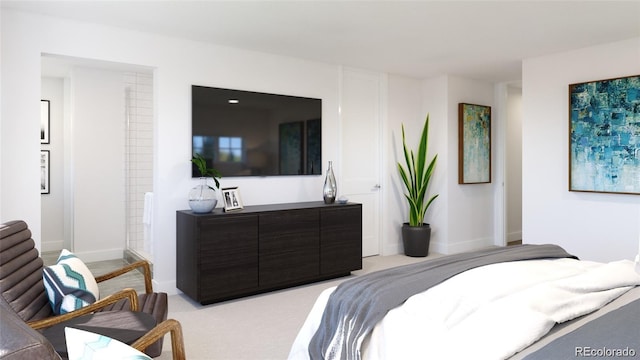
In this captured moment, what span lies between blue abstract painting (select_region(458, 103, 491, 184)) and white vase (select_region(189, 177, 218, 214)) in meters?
A: 3.43

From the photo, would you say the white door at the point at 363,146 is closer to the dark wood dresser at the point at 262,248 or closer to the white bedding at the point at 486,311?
the dark wood dresser at the point at 262,248

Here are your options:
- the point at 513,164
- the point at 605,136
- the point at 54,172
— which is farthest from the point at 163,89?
the point at 513,164

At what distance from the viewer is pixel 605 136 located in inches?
167

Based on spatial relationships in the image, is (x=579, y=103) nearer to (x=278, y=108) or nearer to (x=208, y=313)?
(x=278, y=108)

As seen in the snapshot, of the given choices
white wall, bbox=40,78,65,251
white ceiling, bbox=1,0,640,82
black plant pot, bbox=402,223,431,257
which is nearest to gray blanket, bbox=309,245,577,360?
white ceiling, bbox=1,0,640,82

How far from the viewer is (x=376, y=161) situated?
5551mm

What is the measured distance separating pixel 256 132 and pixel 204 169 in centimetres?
76

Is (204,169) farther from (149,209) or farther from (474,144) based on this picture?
(474,144)

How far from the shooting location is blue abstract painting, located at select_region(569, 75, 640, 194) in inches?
161

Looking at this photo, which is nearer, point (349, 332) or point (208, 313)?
point (349, 332)

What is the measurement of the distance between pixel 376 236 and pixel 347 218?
115 cm

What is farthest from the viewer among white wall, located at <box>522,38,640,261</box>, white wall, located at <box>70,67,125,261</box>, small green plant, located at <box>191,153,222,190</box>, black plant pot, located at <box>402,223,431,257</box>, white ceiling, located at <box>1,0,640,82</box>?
black plant pot, located at <box>402,223,431,257</box>

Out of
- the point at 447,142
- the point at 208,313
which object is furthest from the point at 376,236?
the point at 208,313

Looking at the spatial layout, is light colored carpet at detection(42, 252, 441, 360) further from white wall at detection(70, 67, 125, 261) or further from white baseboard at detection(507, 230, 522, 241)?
white baseboard at detection(507, 230, 522, 241)
